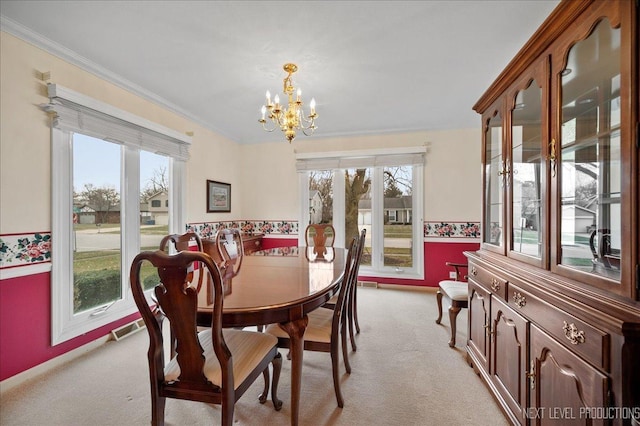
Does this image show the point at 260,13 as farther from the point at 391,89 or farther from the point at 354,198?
the point at 354,198

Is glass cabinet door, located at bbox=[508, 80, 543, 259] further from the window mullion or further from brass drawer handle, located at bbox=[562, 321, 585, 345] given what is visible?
the window mullion

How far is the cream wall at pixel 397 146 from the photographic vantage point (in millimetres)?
3941

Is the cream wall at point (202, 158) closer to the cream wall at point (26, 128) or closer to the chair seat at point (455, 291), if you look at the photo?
the cream wall at point (26, 128)

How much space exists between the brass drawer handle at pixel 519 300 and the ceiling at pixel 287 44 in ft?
5.61

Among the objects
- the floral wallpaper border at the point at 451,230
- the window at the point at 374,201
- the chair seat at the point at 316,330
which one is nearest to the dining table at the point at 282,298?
the chair seat at the point at 316,330

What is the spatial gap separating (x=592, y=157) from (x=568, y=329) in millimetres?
743

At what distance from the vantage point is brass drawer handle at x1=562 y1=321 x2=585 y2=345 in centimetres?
101

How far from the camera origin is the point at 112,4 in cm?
164

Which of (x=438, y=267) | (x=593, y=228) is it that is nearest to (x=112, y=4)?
(x=593, y=228)

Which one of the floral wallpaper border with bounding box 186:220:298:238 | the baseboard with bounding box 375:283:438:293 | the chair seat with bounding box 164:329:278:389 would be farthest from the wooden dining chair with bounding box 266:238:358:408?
the floral wallpaper border with bounding box 186:220:298:238

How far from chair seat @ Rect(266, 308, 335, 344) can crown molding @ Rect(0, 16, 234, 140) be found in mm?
2605

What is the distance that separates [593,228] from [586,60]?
2.40 feet

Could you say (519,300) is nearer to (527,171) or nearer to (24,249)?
(527,171)

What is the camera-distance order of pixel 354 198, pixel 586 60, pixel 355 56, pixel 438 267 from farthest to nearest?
1. pixel 354 198
2. pixel 438 267
3. pixel 355 56
4. pixel 586 60
